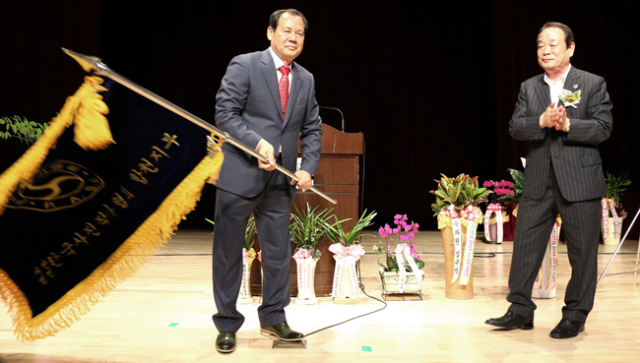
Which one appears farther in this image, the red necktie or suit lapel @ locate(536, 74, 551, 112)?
suit lapel @ locate(536, 74, 551, 112)

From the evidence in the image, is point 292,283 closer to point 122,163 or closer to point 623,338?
point 122,163

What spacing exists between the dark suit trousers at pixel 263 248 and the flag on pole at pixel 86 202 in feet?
0.91

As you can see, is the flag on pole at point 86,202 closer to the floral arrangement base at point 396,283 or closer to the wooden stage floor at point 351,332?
the wooden stage floor at point 351,332

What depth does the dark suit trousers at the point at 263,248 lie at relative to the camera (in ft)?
7.38

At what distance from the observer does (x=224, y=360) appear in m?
2.12

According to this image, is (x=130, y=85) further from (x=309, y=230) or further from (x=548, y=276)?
(x=548, y=276)

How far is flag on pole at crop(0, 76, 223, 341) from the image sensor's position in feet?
5.84

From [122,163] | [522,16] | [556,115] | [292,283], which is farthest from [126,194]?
[522,16]

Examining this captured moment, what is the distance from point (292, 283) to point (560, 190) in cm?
169

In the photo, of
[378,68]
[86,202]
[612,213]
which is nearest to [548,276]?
[86,202]

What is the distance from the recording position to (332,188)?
10.9ft

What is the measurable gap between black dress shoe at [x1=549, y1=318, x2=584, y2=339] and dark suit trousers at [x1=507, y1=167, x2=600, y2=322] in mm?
28

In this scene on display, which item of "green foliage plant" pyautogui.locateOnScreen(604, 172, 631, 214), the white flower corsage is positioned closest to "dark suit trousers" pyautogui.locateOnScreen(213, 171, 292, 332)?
the white flower corsage

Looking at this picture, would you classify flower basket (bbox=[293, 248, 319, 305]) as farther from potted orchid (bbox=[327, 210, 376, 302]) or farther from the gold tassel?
the gold tassel
